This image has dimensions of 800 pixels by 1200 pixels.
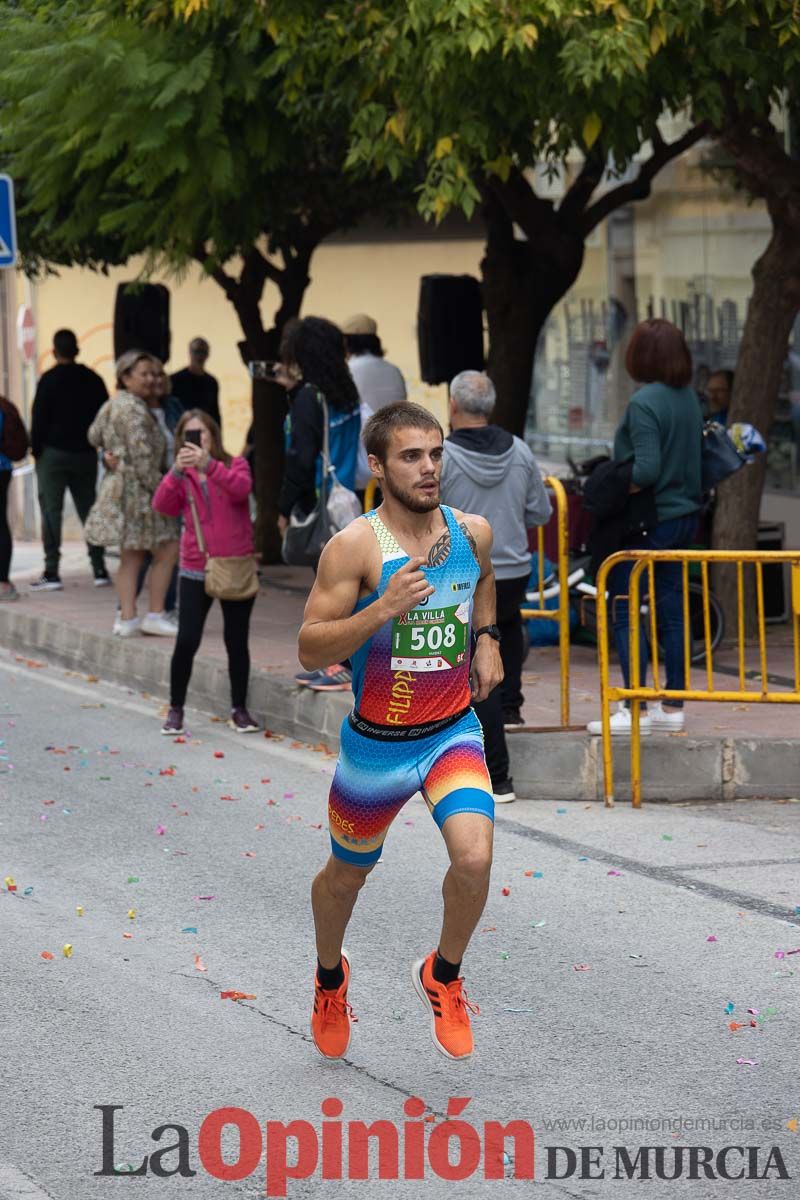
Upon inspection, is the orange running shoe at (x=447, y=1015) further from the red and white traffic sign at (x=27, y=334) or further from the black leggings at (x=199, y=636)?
the red and white traffic sign at (x=27, y=334)

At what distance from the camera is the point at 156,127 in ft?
40.8

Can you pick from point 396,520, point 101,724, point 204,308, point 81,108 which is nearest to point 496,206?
point 81,108

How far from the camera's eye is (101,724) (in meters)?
11.2

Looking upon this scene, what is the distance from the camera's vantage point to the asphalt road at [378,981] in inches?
200

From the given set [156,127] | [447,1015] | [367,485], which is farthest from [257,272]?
[447,1015]

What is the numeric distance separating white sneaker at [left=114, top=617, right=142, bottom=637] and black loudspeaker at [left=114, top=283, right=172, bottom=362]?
4830 mm

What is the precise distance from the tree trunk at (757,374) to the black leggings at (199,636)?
3424 millimetres

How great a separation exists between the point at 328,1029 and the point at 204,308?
2149cm

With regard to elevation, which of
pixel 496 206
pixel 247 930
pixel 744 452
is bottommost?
pixel 247 930

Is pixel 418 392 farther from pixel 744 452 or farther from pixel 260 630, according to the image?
pixel 744 452

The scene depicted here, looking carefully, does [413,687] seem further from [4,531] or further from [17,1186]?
[4,531]

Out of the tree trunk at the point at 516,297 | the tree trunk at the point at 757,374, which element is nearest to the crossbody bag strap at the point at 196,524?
the tree trunk at the point at 757,374

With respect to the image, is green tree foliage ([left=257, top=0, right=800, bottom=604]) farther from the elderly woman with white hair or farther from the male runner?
the male runner

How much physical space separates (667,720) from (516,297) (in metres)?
5.70
